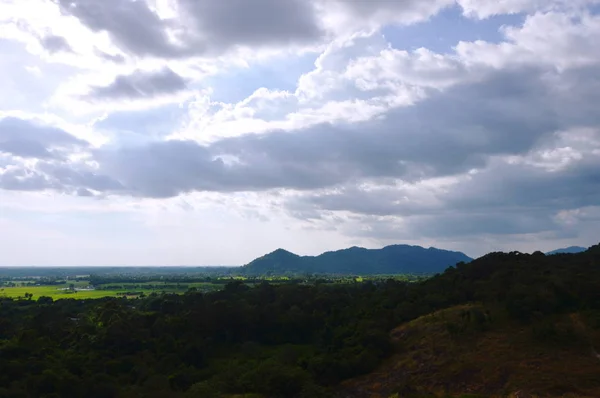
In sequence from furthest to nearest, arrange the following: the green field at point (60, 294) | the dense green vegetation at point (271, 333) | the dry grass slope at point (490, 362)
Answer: the green field at point (60, 294)
the dense green vegetation at point (271, 333)
the dry grass slope at point (490, 362)

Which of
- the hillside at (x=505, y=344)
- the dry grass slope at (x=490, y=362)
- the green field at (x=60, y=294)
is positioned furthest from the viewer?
the green field at (x=60, y=294)

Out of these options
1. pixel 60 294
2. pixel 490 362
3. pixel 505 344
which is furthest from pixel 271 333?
pixel 60 294

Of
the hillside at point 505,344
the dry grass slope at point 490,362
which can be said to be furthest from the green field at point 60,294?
the dry grass slope at point 490,362

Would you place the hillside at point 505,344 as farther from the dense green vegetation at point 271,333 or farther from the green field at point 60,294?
the green field at point 60,294

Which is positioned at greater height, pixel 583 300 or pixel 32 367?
pixel 583 300

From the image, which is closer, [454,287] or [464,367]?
[464,367]

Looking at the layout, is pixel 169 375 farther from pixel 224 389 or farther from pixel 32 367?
pixel 32 367

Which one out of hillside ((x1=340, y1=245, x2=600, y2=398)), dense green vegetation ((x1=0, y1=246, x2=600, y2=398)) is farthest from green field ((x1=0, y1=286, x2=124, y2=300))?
hillside ((x1=340, y1=245, x2=600, y2=398))

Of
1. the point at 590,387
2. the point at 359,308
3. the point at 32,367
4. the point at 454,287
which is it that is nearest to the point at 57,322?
the point at 32,367

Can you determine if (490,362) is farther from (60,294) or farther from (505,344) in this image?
(60,294)
